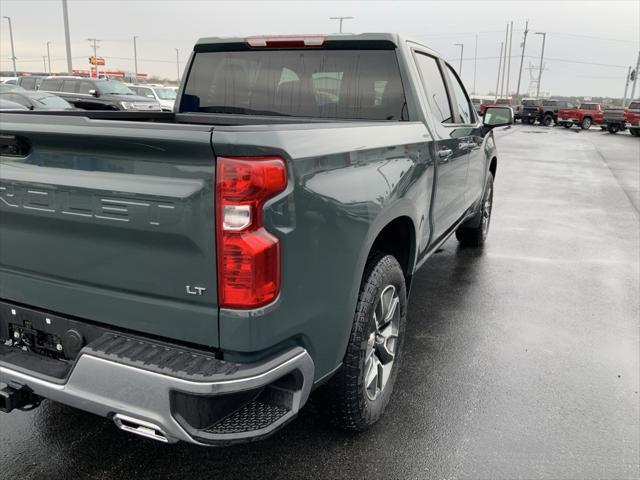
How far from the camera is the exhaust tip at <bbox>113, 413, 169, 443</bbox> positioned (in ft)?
6.15

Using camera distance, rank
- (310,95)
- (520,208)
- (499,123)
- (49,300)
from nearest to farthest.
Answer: (49,300) → (310,95) → (499,123) → (520,208)

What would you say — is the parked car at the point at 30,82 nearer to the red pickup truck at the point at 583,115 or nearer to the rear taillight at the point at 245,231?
the rear taillight at the point at 245,231

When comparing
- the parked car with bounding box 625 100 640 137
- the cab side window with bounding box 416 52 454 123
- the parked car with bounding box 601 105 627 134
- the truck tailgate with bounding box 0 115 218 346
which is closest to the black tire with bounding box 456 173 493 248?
the cab side window with bounding box 416 52 454 123

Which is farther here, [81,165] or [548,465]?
[548,465]

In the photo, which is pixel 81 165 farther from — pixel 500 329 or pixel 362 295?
pixel 500 329

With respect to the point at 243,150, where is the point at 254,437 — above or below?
below

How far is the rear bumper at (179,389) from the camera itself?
183 cm

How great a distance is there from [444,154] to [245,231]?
2.16 metres

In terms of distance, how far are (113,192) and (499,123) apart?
14.0ft

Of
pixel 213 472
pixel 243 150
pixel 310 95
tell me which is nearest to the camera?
pixel 243 150

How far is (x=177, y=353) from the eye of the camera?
1963 millimetres

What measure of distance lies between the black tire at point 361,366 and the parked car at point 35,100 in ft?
51.5

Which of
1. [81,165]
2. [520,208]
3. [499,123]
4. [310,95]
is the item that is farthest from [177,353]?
[520,208]

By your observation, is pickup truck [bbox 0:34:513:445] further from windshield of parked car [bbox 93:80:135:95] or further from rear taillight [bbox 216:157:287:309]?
windshield of parked car [bbox 93:80:135:95]
